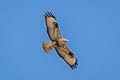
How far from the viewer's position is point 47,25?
2867 cm

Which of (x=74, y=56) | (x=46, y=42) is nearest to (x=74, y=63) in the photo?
(x=74, y=56)

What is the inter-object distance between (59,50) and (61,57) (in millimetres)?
338

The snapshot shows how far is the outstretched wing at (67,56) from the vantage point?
29484 millimetres

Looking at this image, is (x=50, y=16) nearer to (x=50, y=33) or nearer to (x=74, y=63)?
(x=50, y=33)

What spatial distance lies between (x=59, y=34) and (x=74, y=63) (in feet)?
6.12

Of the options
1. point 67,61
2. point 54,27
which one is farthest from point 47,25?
point 67,61

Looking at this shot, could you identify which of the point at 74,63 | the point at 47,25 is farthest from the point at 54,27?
the point at 74,63

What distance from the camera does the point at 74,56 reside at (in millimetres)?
29938

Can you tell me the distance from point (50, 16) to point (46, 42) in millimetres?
1144

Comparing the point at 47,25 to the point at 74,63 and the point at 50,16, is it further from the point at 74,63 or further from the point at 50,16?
the point at 74,63

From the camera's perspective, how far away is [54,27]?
2866 centimetres

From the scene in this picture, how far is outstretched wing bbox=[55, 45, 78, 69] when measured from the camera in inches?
1161

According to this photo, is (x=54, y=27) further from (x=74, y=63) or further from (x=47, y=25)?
(x=74, y=63)

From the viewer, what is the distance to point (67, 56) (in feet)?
97.4
